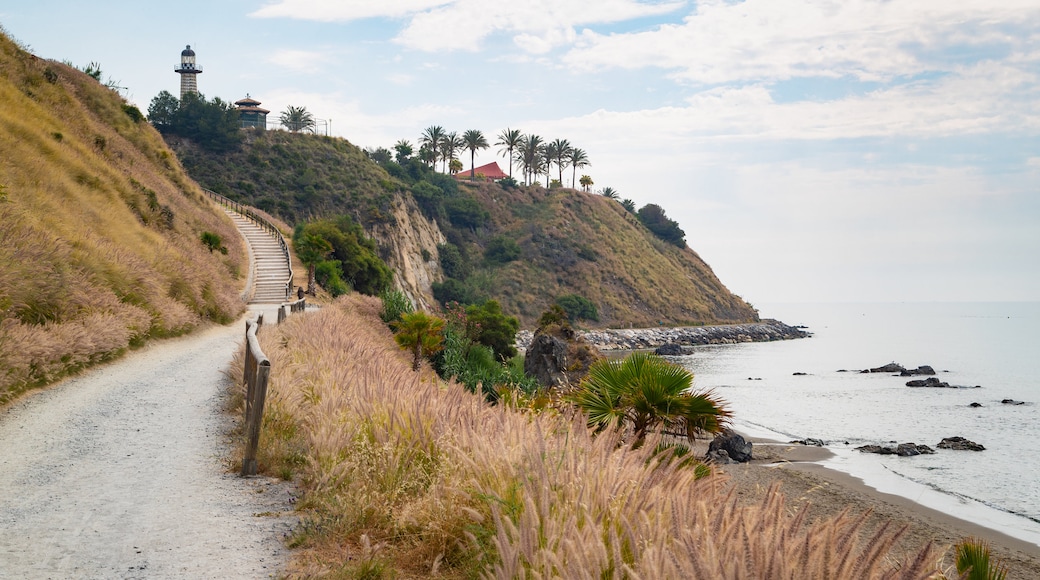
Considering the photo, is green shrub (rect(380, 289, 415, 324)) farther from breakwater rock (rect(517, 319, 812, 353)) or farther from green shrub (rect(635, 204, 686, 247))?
green shrub (rect(635, 204, 686, 247))

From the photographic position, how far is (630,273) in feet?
365

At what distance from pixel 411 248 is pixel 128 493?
3096 inches

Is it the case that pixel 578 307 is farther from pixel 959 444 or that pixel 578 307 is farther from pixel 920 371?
pixel 959 444

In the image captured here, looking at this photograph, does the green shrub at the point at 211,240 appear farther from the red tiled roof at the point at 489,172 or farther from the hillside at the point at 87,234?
the red tiled roof at the point at 489,172

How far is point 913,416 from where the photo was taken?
40.3 meters

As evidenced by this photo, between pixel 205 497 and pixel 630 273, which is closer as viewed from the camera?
pixel 205 497

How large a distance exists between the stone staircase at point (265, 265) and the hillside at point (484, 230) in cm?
1918

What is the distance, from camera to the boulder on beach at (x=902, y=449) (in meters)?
29.2

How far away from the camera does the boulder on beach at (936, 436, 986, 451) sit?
3053 centimetres

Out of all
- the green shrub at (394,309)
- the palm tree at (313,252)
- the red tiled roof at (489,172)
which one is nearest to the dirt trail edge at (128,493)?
the green shrub at (394,309)

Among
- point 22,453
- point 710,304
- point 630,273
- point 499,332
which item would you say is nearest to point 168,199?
point 499,332

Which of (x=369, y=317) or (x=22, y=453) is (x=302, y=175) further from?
(x=22, y=453)

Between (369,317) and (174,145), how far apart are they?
196 ft

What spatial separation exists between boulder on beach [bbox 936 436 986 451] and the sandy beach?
6152mm
